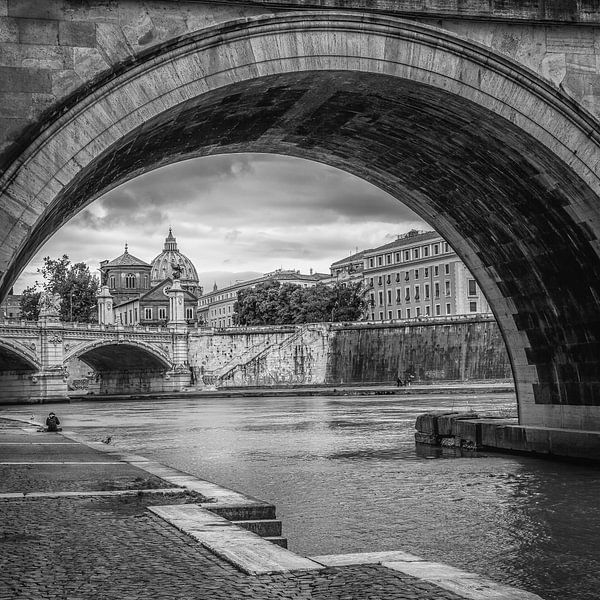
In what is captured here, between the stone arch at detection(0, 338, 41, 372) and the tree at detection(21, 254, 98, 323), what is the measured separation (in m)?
20.6

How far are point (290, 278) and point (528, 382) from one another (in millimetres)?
156257

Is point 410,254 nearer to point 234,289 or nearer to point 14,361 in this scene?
point 14,361

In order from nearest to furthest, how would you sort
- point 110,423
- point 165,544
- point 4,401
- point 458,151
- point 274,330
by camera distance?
point 165,544, point 458,151, point 110,423, point 4,401, point 274,330

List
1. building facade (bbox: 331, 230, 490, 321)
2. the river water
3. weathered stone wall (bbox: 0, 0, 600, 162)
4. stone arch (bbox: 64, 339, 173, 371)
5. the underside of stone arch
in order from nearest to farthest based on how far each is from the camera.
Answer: the river water, weathered stone wall (bbox: 0, 0, 600, 162), stone arch (bbox: 64, 339, 173, 371), the underside of stone arch, building facade (bbox: 331, 230, 490, 321)

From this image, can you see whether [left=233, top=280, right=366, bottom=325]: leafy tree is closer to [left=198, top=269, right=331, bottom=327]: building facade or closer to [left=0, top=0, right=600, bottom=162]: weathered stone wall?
[left=198, top=269, right=331, bottom=327]: building facade

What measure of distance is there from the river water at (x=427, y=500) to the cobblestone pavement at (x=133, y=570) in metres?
2.24

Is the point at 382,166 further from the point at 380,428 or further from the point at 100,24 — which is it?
the point at 380,428

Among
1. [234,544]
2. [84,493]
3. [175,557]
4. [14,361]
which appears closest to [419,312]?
[14,361]

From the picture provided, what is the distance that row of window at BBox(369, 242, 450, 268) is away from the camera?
117312 millimetres

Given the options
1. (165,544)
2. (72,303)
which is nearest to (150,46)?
(165,544)

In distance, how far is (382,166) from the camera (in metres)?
16.6

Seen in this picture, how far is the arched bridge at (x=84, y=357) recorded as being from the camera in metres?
81.1

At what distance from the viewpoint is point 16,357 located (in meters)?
81.8

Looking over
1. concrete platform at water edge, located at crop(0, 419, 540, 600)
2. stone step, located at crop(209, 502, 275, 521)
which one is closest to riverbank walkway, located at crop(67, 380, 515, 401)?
concrete platform at water edge, located at crop(0, 419, 540, 600)
